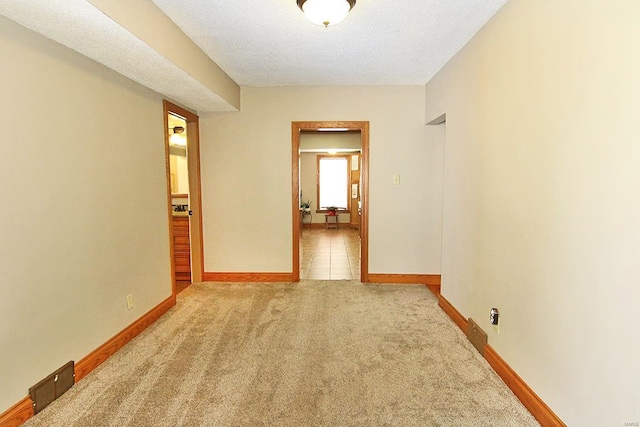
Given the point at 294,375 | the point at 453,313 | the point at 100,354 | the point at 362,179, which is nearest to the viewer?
the point at 294,375

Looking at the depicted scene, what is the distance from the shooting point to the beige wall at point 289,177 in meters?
4.10

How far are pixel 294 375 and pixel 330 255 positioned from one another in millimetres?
3763

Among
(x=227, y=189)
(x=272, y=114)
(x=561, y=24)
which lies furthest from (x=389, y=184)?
(x=561, y=24)

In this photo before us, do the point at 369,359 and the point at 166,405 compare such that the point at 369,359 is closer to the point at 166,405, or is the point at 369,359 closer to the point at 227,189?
the point at 166,405

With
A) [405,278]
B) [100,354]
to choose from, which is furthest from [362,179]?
[100,354]

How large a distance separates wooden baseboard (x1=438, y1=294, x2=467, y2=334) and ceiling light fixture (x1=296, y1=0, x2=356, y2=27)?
250 centimetres

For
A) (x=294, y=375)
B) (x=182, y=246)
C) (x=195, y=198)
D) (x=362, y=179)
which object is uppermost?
(x=362, y=179)

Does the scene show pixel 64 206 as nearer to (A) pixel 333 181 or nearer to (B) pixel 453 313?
(B) pixel 453 313

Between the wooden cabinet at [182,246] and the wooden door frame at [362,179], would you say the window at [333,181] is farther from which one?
the wooden cabinet at [182,246]

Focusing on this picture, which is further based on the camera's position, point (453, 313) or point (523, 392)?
point (453, 313)

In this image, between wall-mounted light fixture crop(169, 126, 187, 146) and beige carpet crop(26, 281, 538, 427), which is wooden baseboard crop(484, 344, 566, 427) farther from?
wall-mounted light fixture crop(169, 126, 187, 146)

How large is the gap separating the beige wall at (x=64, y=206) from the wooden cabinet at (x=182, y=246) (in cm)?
131

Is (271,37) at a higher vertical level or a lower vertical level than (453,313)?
higher

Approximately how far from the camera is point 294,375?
2236 mm
